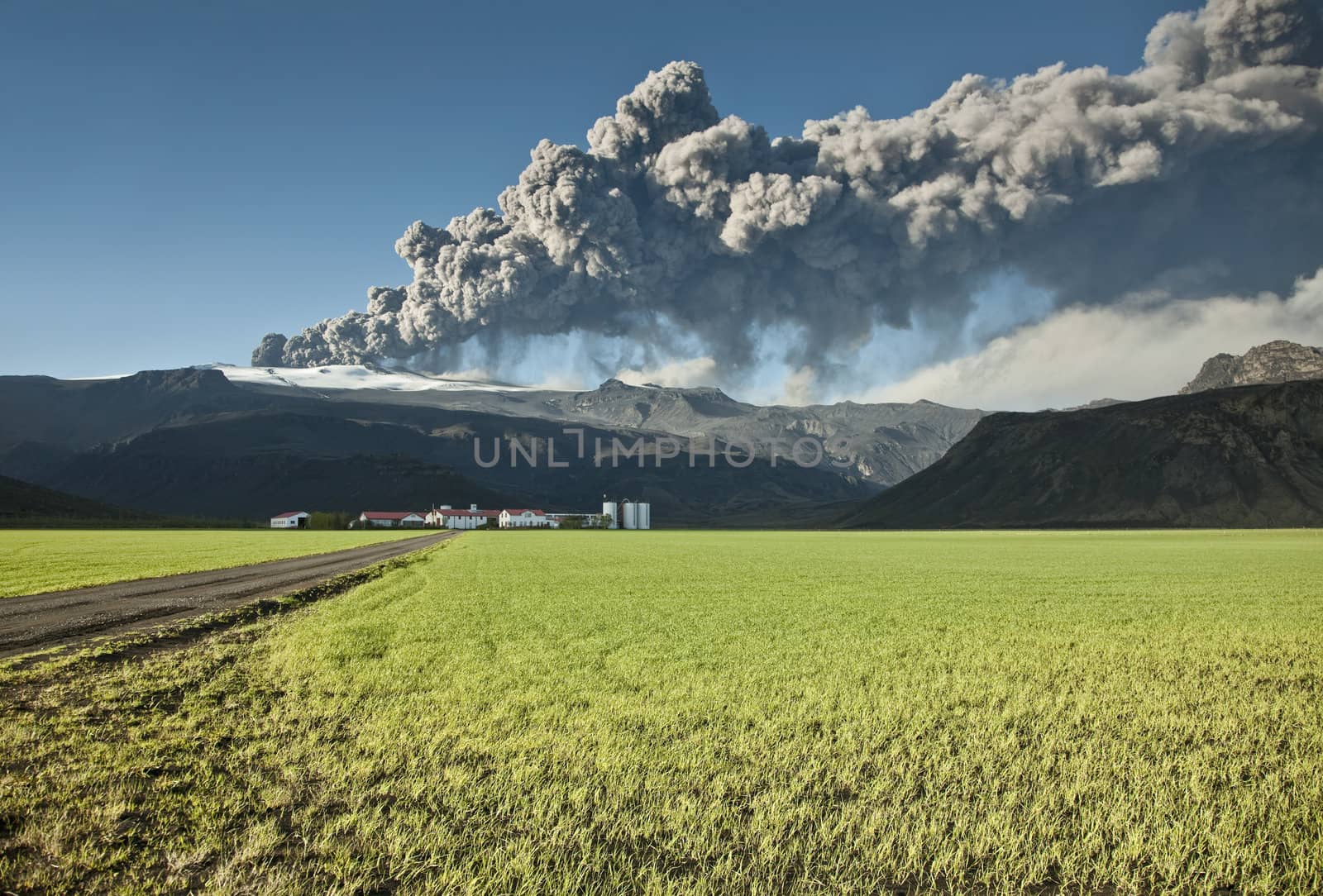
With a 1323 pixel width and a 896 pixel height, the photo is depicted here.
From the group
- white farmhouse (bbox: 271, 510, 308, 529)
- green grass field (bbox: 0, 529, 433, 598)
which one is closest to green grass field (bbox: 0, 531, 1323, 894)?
green grass field (bbox: 0, 529, 433, 598)

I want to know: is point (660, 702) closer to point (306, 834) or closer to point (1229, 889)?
point (306, 834)

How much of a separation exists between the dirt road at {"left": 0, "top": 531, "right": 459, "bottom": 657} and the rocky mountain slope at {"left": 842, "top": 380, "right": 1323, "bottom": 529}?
16912 centimetres

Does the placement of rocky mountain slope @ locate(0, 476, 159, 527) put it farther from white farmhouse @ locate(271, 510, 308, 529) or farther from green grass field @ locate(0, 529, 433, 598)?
green grass field @ locate(0, 529, 433, 598)

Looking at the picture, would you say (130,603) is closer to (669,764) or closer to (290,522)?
(669,764)

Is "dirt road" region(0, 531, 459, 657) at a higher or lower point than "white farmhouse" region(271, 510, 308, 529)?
higher

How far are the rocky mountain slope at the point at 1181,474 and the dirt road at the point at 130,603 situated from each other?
555 ft

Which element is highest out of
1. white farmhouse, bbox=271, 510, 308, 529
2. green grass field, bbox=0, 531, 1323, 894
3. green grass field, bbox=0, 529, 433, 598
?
green grass field, bbox=0, 531, 1323, 894

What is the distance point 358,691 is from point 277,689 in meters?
1.45

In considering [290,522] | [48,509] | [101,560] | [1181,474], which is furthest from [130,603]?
[1181,474]

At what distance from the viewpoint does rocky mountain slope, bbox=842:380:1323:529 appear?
6191 inches

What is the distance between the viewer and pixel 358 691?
478 inches

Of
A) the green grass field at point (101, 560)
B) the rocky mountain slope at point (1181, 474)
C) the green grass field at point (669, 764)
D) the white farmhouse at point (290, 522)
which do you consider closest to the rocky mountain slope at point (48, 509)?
the white farmhouse at point (290, 522)

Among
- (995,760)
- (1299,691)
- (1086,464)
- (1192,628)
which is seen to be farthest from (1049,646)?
(1086,464)

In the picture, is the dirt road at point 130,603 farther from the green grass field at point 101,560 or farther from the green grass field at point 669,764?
the green grass field at point 669,764
